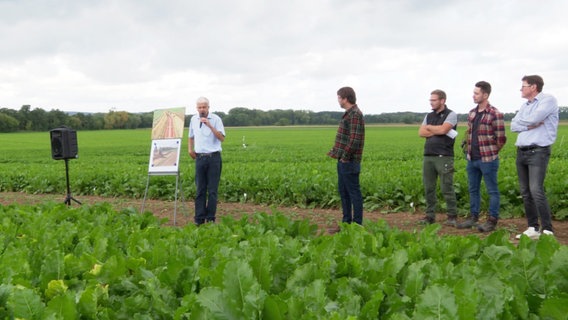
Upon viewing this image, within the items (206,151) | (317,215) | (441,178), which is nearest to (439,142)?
(441,178)

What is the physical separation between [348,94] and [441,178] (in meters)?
2.12

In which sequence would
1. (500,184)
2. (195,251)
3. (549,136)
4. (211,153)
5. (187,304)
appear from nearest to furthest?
(187,304) → (195,251) → (549,136) → (211,153) → (500,184)

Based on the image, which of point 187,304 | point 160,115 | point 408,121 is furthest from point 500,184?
point 408,121

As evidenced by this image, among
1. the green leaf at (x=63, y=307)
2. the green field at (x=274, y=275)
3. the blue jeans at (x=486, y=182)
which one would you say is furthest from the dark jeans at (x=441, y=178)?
the green leaf at (x=63, y=307)

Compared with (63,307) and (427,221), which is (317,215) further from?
(63,307)

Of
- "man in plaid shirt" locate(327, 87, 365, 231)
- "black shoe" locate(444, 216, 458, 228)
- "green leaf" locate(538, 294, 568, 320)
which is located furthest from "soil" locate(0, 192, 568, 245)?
"green leaf" locate(538, 294, 568, 320)

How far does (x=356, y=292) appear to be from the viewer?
2.29 metres

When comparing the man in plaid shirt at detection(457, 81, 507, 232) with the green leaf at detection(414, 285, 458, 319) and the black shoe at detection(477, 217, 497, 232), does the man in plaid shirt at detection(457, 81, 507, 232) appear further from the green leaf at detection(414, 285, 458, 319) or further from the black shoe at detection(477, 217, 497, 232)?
the green leaf at detection(414, 285, 458, 319)

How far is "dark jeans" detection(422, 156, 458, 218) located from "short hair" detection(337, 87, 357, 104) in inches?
67.4

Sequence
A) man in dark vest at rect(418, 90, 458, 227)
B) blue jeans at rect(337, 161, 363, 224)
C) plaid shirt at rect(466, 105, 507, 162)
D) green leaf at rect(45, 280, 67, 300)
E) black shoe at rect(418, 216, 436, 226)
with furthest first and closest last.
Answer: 1. black shoe at rect(418, 216, 436, 226)
2. man in dark vest at rect(418, 90, 458, 227)
3. blue jeans at rect(337, 161, 363, 224)
4. plaid shirt at rect(466, 105, 507, 162)
5. green leaf at rect(45, 280, 67, 300)

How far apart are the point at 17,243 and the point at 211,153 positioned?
508cm

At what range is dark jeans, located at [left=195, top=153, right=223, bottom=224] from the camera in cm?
849

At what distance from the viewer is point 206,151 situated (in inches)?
332

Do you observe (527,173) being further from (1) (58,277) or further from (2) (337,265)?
(1) (58,277)
